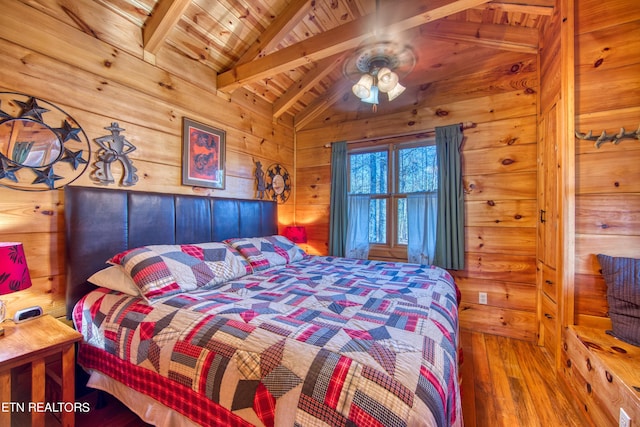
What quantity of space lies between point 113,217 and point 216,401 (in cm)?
145

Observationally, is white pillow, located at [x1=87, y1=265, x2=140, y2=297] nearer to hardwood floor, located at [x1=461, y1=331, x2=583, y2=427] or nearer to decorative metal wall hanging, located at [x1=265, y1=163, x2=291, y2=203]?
decorative metal wall hanging, located at [x1=265, y1=163, x2=291, y2=203]

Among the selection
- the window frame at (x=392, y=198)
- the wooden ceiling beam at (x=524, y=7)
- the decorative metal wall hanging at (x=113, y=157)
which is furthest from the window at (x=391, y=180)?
the decorative metal wall hanging at (x=113, y=157)

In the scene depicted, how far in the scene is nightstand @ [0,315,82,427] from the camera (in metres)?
1.04

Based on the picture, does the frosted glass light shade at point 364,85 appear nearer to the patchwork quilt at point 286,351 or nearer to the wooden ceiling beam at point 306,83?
the wooden ceiling beam at point 306,83

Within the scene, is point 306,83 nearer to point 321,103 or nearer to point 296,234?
point 321,103

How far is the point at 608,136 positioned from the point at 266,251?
8.34 feet

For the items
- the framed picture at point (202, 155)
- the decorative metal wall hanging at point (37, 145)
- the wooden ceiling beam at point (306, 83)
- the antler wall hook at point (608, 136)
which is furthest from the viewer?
the wooden ceiling beam at point (306, 83)

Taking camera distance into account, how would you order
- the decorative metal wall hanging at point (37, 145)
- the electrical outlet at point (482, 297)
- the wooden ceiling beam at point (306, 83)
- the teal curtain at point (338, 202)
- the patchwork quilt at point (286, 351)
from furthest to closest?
1. the teal curtain at point (338, 202)
2. the wooden ceiling beam at point (306, 83)
3. the electrical outlet at point (482, 297)
4. the decorative metal wall hanging at point (37, 145)
5. the patchwork quilt at point (286, 351)

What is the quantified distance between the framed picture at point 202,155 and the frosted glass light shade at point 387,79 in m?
1.62

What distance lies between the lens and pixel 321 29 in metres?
2.52

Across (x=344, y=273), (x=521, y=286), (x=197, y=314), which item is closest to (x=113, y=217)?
(x=197, y=314)

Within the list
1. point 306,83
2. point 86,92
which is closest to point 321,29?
point 306,83

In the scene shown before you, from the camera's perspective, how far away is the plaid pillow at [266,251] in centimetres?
220

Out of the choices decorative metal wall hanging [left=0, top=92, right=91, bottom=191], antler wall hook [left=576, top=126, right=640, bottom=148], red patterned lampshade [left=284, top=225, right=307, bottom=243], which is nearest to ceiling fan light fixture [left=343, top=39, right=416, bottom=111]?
antler wall hook [left=576, top=126, right=640, bottom=148]
